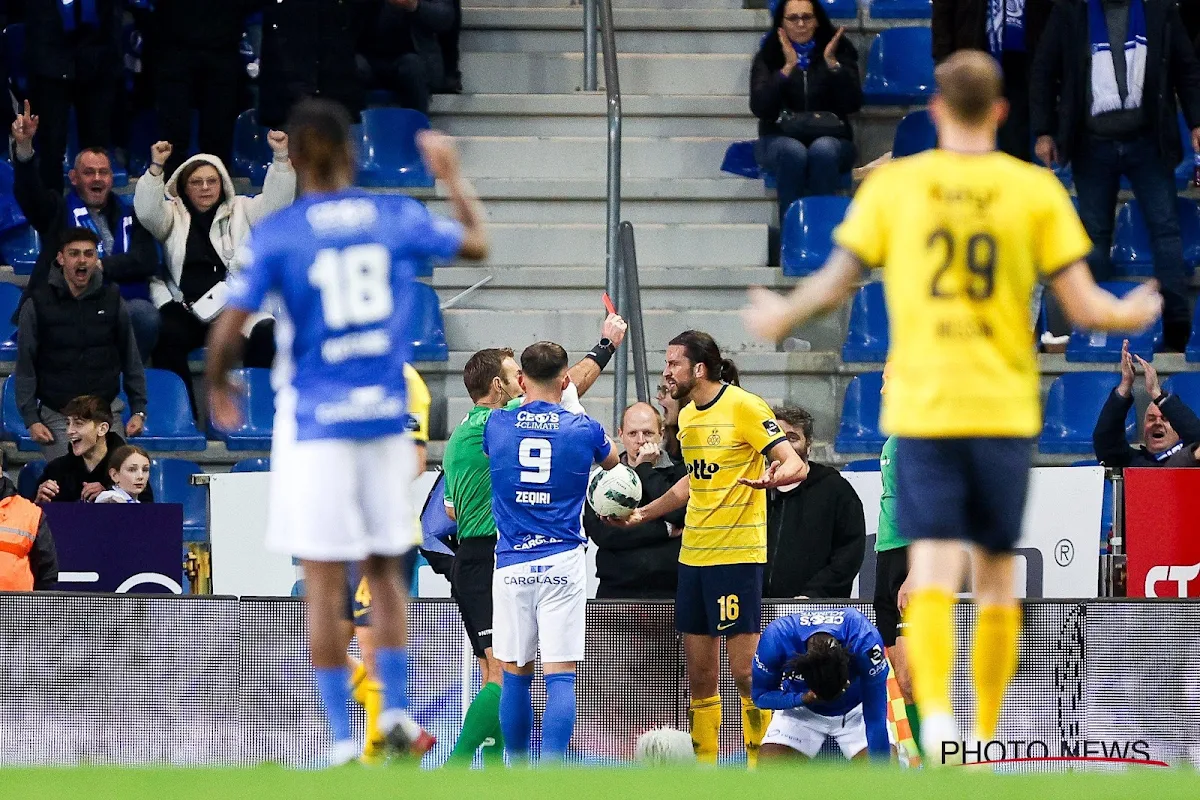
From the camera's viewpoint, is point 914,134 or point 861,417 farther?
point 914,134

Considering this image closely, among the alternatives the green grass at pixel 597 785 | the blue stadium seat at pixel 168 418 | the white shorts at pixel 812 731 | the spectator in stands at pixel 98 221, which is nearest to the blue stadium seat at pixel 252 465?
the blue stadium seat at pixel 168 418

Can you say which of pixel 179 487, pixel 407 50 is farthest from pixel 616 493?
pixel 407 50

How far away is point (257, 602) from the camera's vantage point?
30.9 ft

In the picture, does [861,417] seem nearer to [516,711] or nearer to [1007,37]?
[1007,37]

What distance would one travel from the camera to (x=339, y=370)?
5680 millimetres

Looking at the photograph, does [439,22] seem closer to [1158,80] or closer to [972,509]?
[1158,80]

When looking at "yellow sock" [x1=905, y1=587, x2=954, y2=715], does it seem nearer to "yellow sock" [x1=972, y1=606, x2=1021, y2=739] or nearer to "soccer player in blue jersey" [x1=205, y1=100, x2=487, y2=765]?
"yellow sock" [x1=972, y1=606, x2=1021, y2=739]

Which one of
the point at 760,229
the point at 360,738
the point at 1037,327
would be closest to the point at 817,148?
the point at 760,229

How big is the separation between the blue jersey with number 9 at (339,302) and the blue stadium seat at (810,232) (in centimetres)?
763

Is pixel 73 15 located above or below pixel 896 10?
below

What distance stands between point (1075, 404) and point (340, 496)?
7.87 m

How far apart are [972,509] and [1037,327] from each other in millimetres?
8124

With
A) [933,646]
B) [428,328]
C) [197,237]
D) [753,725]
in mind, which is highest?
[197,237]

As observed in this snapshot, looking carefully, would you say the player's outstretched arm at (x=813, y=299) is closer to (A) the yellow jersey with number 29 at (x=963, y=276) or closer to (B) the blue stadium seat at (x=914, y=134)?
(A) the yellow jersey with number 29 at (x=963, y=276)
